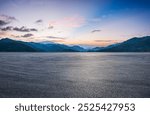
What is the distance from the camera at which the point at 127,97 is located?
14.1 metres

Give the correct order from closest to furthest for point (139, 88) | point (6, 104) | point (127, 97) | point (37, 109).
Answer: point (37, 109) < point (6, 104) < point (127, 97) < point (139, 88)

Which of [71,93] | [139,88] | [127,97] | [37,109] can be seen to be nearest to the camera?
[37,109]

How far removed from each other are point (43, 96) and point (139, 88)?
785 cm

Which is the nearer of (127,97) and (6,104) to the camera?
(6,104)

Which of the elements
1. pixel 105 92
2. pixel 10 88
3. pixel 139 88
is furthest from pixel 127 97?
pixel 10 88

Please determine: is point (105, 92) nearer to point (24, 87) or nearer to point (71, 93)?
point (71, 93)

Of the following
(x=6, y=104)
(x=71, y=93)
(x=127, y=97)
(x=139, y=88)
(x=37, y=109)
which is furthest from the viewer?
(x=139, y=88)

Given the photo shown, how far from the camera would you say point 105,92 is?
50.8 ft

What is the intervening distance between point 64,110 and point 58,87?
6.75m

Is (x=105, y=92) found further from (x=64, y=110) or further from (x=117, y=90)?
(x=64, y=110)

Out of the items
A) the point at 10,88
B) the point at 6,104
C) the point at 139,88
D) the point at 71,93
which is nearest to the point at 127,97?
the point at 139,88

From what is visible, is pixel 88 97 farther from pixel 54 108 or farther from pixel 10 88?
pixel 10 88

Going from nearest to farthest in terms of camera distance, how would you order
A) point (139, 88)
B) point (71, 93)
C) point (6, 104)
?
1. point (6, 104)
2. point (71, 93)
3. point (139, 88)

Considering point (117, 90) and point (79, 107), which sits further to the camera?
point (117, 90)
